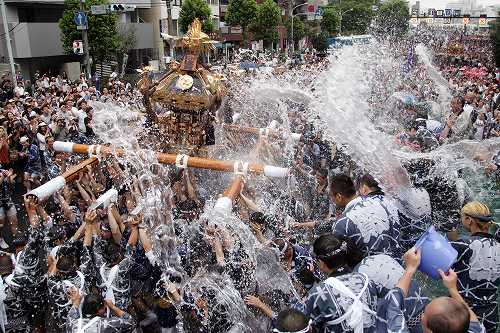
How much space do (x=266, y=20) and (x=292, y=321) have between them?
42.4 meters

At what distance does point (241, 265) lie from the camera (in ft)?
14.3

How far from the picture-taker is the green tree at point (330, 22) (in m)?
54.8

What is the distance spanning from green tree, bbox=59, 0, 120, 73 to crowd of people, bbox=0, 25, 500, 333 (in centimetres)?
1992

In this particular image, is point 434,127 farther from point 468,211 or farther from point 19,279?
point 19,279

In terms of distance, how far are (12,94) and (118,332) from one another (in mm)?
14022

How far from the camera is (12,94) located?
1559cm

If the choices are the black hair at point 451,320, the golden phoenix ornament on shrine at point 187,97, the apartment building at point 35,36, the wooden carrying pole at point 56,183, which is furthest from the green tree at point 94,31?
the black hair at point 451,320

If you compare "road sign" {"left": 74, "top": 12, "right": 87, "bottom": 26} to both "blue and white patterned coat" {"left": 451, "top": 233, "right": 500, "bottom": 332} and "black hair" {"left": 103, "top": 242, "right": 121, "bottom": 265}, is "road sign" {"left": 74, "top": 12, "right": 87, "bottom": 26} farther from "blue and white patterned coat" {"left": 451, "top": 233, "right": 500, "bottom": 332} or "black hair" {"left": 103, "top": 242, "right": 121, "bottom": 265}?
"blue and white patterned coat" {"left": 451, "top": 233, "right": 500, "bottom": 332}

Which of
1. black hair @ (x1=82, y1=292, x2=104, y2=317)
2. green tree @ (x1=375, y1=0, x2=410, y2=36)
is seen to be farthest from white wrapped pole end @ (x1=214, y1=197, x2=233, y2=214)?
green tree @ (x1=375, y1=0, x2=410, y2=36)

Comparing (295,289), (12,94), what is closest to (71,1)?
(12,94)

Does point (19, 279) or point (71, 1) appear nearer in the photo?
point (19, 279)

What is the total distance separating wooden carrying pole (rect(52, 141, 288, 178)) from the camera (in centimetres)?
537

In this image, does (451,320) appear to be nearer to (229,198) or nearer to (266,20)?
(229,198)

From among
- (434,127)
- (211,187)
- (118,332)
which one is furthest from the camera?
(434,127)
